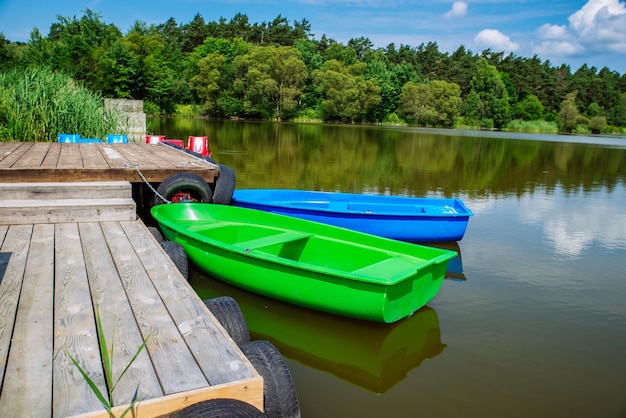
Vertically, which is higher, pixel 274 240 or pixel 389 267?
pixel 274 240

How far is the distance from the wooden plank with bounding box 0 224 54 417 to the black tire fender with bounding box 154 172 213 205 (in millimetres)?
2965

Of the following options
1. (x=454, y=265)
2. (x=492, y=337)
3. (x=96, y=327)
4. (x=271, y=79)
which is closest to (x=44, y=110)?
(x=454, y=265)

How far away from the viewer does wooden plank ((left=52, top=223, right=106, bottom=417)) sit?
Answer: 1900 millimetres

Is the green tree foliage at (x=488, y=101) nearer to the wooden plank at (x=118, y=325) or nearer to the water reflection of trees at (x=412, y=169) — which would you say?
the water reflection of trees at (x=412, y=169)

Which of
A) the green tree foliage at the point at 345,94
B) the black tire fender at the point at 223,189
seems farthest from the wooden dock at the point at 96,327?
the green tree foliage at the point at 345,94

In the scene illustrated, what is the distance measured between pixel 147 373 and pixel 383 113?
58.3m

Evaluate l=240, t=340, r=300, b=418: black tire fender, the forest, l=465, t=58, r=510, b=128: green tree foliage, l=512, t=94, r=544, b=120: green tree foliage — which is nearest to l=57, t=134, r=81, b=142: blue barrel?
l=240, t=340, r=300, b=418: black tire fender

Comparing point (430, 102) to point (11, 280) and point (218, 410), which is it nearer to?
point (11, 280)

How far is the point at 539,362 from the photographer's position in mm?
4105

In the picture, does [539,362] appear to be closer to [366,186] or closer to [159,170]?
[159,170]

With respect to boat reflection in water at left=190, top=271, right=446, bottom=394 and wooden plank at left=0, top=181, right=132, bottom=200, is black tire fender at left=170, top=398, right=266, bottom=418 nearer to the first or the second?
boat reflection in water at left=190, top=271, right=446, bottom=394

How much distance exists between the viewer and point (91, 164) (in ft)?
20.6

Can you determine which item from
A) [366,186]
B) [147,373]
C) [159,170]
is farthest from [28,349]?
[366,186]

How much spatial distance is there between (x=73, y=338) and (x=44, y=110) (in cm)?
→ 986
